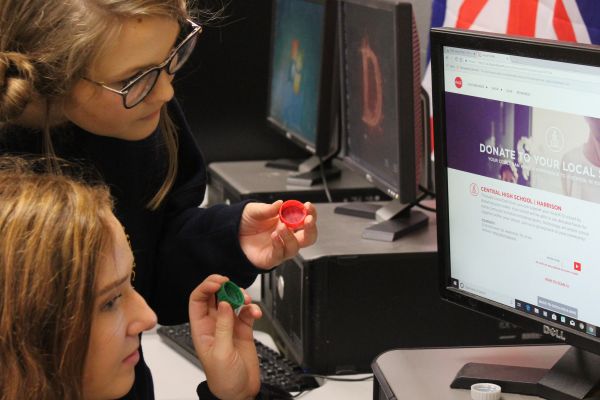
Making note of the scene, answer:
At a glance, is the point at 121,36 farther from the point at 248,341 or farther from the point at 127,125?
the point at 248,341

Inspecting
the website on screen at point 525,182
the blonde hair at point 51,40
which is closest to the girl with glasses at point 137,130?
the blonde hair at point 51,40

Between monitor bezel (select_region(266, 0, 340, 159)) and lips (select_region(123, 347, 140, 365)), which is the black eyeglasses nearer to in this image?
lips (select_region(123, 347, 140, 365))

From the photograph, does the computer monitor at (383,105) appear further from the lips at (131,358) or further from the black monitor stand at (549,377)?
the lips at (131,358)

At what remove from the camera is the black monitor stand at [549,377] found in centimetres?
133

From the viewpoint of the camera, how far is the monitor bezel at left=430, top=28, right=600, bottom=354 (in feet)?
4.18

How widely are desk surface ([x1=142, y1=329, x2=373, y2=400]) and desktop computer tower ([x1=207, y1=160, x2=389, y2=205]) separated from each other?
42cm

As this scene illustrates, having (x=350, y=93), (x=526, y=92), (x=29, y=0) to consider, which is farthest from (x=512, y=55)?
(x=350, y=93)

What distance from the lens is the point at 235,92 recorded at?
9.59ft

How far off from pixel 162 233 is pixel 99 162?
188 mm

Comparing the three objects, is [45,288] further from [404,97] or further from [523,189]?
[404,97]

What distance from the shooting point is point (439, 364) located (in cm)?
148

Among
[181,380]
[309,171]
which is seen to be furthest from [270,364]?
[309,171]

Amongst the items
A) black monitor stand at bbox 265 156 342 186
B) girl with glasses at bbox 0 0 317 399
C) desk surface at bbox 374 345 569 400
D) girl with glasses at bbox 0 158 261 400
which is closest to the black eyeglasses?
girl with glasses at bbox 0 0 317 399

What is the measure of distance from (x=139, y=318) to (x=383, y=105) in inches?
34.9
